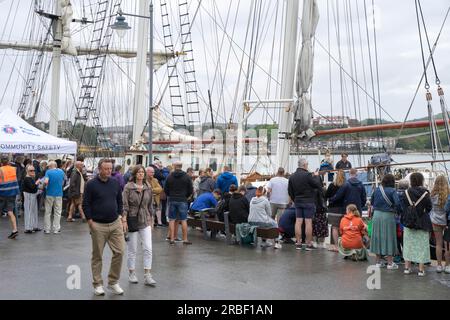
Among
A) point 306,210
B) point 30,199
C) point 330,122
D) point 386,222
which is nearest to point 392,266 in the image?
point 386,222

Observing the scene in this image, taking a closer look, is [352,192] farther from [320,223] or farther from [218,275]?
[218,275]

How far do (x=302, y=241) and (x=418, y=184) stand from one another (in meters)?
3.90

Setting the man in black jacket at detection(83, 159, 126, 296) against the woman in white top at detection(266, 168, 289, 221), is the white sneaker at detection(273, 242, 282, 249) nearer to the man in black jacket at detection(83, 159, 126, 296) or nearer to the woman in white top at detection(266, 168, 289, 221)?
the woman in white top at detection(266, 168, 289, 221)

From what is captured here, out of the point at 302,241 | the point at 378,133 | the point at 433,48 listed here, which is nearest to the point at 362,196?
the point at 302,241

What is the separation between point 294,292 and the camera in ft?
26.9

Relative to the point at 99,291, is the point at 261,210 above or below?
above

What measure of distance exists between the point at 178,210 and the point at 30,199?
3.98 metres

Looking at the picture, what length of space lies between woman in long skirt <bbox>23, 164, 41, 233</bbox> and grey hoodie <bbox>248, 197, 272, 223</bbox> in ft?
17.5

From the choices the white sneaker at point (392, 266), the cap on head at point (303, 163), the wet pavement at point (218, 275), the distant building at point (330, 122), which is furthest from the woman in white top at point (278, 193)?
the distant building at point (330, 122)

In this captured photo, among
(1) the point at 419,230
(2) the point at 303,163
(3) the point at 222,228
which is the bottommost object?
(3) the point at 222,228

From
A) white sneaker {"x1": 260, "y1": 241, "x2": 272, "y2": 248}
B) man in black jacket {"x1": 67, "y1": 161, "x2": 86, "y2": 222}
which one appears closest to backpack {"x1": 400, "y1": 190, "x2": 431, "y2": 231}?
white sneaker {"x1": 260, "y1": 241, "x2": 272, "y2": 248}

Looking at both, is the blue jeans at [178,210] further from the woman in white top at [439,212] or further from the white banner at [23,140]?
the white banner at [23,140]

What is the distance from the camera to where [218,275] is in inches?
367
